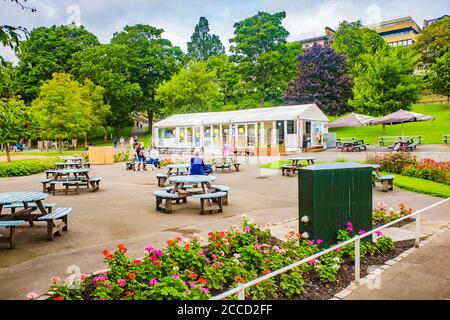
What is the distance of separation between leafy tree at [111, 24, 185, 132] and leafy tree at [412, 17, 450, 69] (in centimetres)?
4289

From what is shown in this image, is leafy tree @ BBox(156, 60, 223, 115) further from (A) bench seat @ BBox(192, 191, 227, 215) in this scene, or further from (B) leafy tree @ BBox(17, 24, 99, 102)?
(A) bench seat @ BBox(192, 191, 227, 215)

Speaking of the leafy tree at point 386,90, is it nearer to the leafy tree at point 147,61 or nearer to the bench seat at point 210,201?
the bench seat at point 210,201

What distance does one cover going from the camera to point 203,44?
282ft

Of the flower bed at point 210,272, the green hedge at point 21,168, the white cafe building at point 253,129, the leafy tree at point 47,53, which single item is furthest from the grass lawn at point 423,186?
the leafy tree at point 47,53

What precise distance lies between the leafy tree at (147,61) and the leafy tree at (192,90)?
13.6 m

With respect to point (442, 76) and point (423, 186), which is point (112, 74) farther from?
point (423, 186)

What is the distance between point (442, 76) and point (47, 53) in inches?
2214

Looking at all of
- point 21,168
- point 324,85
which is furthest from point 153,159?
point 324,85

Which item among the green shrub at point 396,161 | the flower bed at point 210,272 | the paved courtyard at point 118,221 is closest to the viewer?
the flower bed at point 210,272

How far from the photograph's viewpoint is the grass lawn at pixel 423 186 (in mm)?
11859

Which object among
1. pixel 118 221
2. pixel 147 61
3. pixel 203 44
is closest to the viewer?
pixel 118 221

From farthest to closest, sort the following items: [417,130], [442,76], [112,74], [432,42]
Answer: [432,42] < [112,74] < [442,76] < [417,130]

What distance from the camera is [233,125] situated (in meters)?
33.6
